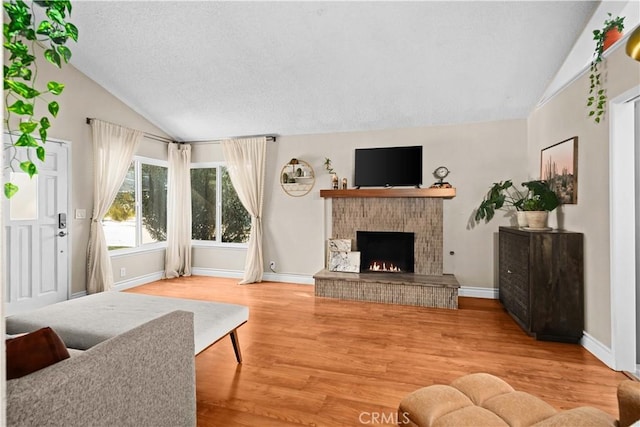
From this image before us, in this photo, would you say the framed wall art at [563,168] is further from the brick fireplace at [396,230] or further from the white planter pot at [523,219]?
the brick fireplace at [396,230]

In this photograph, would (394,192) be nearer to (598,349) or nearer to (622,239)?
(622,239)

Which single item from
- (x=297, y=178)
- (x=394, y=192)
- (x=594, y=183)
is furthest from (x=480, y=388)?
(x=297, y=178)

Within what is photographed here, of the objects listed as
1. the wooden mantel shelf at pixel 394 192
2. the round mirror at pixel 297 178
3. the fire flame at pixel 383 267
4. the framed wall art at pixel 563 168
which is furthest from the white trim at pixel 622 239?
the round mirror at pixel 297 178

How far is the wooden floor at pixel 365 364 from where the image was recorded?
2.03m

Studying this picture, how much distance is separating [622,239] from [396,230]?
2523 millimetres

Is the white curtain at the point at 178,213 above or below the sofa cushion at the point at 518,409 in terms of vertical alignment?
above

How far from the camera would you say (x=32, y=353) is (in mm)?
1049

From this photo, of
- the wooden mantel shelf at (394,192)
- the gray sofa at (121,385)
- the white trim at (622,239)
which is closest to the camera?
the gray sofa at (121,385)

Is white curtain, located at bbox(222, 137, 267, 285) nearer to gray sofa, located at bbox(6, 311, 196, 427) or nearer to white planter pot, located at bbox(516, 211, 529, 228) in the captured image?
white planter pot, located at bbox(516, 211, 529, 228)

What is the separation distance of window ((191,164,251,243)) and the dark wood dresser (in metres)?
4.06

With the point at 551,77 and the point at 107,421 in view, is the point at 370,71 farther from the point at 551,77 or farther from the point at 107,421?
the point at 107,421

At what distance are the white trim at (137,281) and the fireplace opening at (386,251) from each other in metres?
3.30

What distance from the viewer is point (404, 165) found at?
4684mm

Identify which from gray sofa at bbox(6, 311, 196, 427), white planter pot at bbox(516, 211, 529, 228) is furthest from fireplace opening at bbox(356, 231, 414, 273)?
gray sofa at bbox(6, 311, 196, 427)
